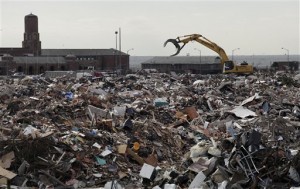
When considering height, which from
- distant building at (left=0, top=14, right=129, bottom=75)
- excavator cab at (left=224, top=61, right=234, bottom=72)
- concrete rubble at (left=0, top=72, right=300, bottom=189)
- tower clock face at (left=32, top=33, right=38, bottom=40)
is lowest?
concrete rubble at (left=0, top=72, right=300, bottom=189)

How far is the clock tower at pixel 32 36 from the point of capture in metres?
82.1

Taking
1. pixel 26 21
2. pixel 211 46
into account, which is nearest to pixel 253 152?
pixel 211 46

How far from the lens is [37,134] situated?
10.6 metres

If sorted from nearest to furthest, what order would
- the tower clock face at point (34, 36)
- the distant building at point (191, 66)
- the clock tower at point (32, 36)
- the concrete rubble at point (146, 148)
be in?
the concrete rubble at point (146, 148) < the distant building at point (191, 66) < the clock tower at point (32, 36) < the tower clock face at point (34, 36)

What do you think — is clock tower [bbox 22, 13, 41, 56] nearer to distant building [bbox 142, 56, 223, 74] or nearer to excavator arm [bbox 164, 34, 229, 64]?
distant building [bbox 142, 56, 223, 74]

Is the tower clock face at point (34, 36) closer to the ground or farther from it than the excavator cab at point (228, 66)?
farther from it

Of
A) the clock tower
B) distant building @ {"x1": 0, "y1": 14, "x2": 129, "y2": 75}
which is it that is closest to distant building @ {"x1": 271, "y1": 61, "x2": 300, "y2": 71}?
distant building @ {"x1": 0, "y1": 14, "x2": 129, "y2": 75}

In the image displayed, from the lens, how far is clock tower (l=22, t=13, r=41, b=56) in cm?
8206

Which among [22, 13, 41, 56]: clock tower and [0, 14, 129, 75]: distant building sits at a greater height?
[22, 13, 41, 56]: clock tower

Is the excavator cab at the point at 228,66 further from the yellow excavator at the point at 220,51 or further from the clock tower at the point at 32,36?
the clock tower at the point at 32,36

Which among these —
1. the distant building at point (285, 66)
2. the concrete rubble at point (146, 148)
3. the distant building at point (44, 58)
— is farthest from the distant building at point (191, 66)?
the concrete rubble at point (146, 148)

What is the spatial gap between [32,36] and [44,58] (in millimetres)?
7586

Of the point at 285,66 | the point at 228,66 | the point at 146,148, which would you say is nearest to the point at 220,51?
the point at 228,66

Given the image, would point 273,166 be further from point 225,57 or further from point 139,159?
point 225,57
